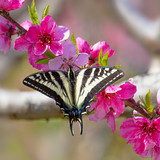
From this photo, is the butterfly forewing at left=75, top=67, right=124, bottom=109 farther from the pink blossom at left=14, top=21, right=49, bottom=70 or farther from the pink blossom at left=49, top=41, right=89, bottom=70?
the pink blossom at left=14, top=21, right=49, bottom=70

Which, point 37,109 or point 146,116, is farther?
point 37,109

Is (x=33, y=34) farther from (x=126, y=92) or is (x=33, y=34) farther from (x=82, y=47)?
(x=126, y=92)

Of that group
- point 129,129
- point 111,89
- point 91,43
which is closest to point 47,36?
point 111,89

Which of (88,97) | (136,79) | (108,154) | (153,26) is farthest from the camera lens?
(108,154)

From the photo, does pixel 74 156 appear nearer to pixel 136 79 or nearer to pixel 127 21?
pixel 127 21

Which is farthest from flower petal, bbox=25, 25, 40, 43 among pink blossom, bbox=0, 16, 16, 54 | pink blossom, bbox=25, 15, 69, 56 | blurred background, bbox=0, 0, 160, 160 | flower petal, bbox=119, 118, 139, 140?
blurred background, bbox=0, 0, 160, 160

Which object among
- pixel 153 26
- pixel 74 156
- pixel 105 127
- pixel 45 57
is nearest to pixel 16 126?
pixel 74 156

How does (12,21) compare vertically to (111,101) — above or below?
above

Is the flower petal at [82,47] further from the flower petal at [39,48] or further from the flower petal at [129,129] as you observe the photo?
the flower petal at [129,129]
